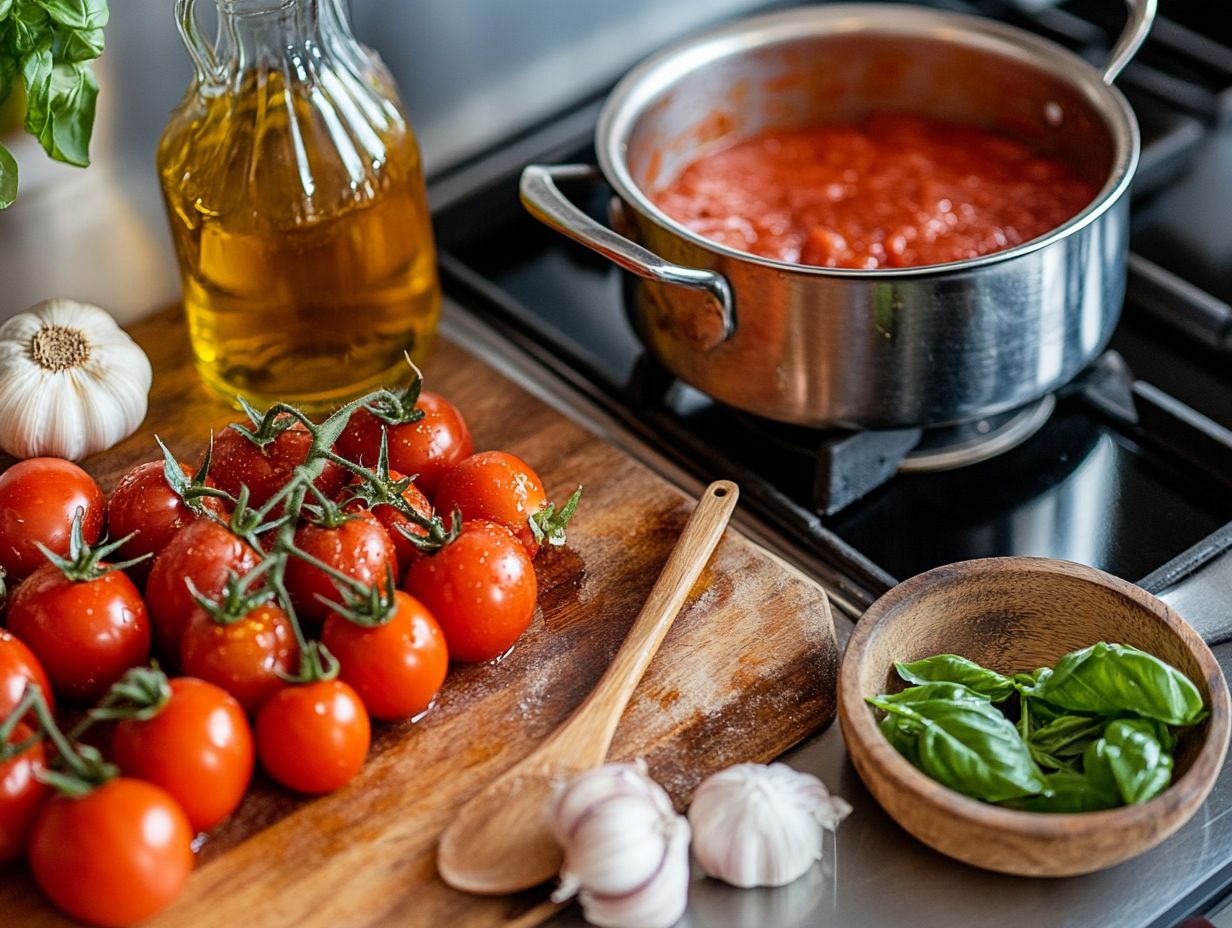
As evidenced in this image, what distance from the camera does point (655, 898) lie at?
84 centimetres

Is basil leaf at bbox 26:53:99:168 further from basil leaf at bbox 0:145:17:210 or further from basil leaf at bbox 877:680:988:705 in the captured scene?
basil leaf at bbox 877:680:988:705

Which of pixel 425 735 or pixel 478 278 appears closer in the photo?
pixel 425 735

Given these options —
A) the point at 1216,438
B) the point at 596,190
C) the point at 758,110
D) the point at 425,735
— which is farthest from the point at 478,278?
the point at 1216,438

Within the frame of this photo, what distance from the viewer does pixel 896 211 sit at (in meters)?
1.29

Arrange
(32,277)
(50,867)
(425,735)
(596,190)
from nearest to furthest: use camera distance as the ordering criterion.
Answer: (50,867)
(425,735)
(32,277)
(596,190)

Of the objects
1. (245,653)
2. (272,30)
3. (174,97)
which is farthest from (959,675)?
(174,97)

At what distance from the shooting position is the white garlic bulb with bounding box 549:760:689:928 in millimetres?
831

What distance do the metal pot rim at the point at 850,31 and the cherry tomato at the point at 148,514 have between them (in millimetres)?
403

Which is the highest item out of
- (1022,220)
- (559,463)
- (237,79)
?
(237,79)

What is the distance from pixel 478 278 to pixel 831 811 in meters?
0.70

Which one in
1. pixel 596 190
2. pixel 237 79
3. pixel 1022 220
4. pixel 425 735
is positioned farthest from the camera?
pixel 596 190

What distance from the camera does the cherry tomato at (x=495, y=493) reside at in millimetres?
1069

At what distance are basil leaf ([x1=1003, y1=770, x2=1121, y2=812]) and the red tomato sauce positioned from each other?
0.48 metres

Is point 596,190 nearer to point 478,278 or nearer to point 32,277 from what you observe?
point 478,278
